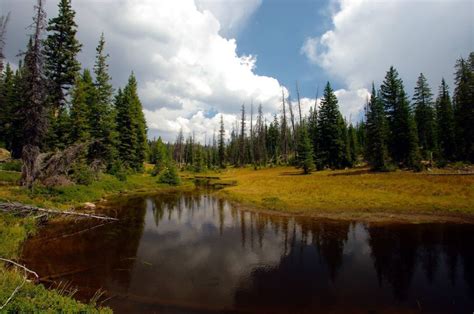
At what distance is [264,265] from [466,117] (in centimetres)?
4518

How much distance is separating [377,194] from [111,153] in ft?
118

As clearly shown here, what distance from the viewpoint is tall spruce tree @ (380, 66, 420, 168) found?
40.0m

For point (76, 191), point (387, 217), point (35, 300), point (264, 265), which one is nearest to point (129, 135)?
point (76, 191)

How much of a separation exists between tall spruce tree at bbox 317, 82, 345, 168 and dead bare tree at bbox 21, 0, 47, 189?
44.8 meters

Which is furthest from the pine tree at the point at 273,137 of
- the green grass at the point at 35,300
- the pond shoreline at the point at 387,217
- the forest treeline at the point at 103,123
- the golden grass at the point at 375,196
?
the green grass at the point at 35,300

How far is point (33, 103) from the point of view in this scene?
22.3m

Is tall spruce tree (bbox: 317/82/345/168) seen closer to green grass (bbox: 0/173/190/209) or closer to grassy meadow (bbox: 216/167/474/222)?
grassy meadow (bbox: 216/167/474/222)

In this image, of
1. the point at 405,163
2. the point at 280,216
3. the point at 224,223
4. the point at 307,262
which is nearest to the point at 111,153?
the point at 224,223

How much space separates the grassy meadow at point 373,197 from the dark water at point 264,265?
3.12 meters

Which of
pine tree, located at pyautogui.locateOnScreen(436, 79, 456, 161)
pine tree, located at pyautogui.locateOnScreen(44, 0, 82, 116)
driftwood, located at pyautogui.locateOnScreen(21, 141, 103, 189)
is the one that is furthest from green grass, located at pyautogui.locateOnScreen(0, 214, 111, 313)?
pine tree, located at pyautogui.locateOnScreen(436, 79, 456, 161)

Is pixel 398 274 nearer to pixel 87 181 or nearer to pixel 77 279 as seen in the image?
pixel 77 279

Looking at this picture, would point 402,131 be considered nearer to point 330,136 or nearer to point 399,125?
point 399,125

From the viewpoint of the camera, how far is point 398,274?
467 inches

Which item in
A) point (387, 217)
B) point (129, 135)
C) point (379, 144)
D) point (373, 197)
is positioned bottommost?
point (387, 217)
